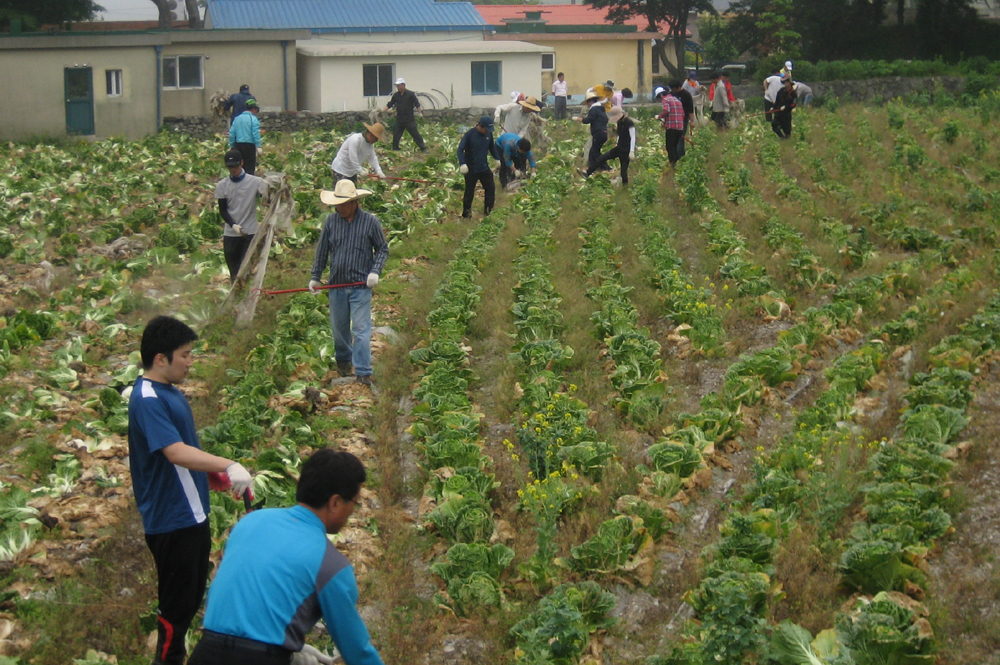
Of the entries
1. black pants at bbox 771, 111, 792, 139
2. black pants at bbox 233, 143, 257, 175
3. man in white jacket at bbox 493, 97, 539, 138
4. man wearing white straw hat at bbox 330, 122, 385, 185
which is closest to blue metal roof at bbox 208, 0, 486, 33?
black pants at bbox 771, 111, 792, 139

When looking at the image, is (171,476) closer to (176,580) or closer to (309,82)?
(176,580)

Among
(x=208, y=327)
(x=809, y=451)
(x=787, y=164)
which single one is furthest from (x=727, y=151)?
(x=809, y=451)

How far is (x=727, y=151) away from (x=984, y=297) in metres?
10.9

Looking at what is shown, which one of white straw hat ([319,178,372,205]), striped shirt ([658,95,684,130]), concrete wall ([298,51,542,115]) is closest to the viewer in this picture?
white straw hat ([319,178,372,205])

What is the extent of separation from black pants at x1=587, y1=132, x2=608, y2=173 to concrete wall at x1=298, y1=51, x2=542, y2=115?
14.9 m

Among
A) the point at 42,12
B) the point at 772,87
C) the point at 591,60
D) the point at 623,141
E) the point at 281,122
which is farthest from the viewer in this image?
the point at 591,60

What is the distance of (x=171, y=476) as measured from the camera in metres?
4.74

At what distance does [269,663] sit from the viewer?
341 cm

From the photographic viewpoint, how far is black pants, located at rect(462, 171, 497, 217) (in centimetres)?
1544

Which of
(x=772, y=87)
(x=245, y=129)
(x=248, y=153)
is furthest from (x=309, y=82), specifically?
(x=245, y=129)

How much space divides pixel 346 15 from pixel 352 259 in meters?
33.3

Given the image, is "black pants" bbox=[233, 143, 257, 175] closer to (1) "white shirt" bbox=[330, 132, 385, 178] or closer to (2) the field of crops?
(2) the field of crops

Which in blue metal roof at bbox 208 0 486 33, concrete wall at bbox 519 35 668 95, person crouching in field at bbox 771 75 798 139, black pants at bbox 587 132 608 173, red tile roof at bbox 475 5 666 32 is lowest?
black pants at bbox 587 132 608 173

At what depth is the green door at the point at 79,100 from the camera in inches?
1093
